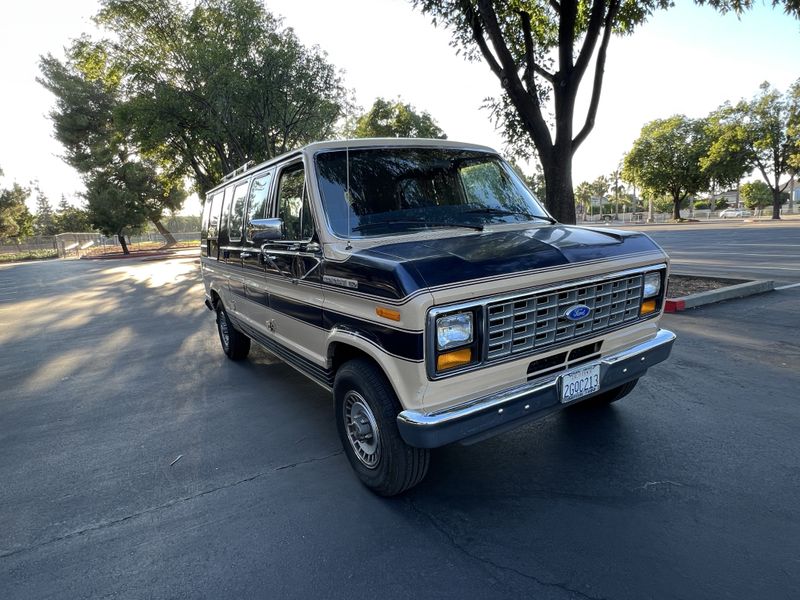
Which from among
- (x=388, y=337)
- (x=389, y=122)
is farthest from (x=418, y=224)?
(x=389, y=122)

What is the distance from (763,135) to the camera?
41250 millimetres

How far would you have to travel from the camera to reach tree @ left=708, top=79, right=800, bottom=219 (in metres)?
40.2

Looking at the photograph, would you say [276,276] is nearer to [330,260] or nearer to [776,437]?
[330,260]

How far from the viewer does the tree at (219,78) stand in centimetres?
1764

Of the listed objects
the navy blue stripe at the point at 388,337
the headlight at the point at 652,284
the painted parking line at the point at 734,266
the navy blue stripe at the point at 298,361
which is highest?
the headlight at the point at 652,284

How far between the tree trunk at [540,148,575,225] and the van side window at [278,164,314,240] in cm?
660

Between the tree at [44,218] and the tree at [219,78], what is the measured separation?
62708 millimetres

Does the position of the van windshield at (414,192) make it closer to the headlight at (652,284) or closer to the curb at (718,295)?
the headlight at (652,284)

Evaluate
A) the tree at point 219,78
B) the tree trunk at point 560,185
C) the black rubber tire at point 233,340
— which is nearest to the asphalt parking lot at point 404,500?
the black rubber tire at point 233,340

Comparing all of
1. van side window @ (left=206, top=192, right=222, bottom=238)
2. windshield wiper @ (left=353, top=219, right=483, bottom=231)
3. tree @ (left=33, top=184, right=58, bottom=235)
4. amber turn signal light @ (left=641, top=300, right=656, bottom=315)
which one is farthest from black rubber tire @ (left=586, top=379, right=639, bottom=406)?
tree @ (left=33, top=184, right=58, bottom=235)

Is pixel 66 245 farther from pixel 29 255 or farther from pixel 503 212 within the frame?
pixel 503 212

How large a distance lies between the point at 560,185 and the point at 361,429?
25.3ft

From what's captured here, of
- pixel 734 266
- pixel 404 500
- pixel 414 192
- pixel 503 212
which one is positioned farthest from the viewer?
pixel 734 266

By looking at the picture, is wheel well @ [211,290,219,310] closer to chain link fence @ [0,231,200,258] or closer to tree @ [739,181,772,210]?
chain link fence @ [0,231,200,258]
